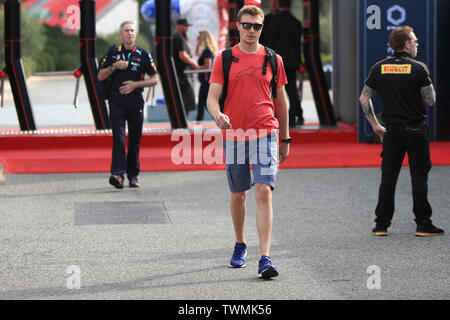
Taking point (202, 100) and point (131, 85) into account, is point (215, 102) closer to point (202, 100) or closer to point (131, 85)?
point (131, 85)

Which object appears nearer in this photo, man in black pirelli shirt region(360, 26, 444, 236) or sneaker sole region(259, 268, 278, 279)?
sneaker sole region(259, 268, 278, 279)

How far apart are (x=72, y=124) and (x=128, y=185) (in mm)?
5485

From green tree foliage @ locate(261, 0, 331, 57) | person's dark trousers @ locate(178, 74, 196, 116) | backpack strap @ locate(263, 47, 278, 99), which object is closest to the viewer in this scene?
backpack strap @ locate(263, 47, 278, 99)

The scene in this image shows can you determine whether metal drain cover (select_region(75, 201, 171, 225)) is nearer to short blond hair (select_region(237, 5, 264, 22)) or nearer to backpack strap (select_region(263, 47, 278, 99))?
backpack strap (select_region(263, 47, 278, 99))

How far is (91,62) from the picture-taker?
14.8m

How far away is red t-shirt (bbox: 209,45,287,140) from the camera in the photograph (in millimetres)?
6777

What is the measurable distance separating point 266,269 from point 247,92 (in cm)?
118

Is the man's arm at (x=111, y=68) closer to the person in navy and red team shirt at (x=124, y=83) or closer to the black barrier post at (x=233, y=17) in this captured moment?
the person in navy and red team shirt at (x=124, y=83)

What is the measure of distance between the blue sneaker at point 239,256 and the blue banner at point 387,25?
292 inches

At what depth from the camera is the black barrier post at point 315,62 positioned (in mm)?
15445

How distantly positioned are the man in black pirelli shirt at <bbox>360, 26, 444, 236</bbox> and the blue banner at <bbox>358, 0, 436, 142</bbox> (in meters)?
5.87

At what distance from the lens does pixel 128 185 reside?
37.6 feet

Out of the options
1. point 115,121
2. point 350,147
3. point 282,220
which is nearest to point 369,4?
point 350,147

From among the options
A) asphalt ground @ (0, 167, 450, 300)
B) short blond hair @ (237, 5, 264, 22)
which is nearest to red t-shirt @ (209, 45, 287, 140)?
short blond hair @ (237, 5, 264, 22)
